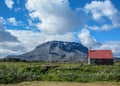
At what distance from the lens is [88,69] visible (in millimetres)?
63500

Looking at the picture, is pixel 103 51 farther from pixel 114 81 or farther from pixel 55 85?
pixel 55 85

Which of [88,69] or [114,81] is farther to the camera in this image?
[88,69]

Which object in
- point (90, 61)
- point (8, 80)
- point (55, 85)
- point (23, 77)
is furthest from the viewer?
point (90, 61)

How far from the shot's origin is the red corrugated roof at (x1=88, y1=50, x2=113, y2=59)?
104856mm

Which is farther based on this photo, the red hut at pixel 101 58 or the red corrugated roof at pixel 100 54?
the red corrugated roof at pixel 100 54

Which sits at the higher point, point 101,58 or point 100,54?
point 100,54

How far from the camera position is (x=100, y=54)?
351ft

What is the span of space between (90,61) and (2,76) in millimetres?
65425

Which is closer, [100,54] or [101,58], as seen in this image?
[101,58]

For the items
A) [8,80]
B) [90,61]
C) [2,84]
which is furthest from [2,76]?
[90,61]

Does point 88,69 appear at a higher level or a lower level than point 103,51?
lower

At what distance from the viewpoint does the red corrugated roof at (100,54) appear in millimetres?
104856

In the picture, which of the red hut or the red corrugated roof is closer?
the red hut

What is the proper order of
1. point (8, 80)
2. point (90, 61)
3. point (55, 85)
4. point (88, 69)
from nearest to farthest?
1. point (55, 85)
2. point (8, 80)
3. point (88, 69)
4. point (90, 61)
